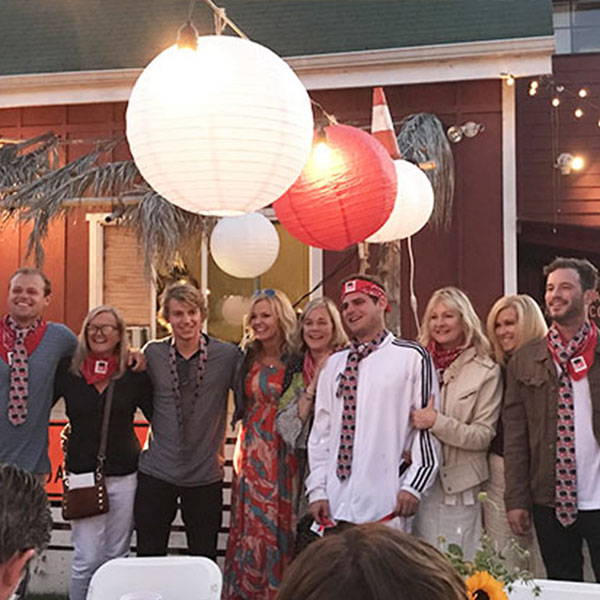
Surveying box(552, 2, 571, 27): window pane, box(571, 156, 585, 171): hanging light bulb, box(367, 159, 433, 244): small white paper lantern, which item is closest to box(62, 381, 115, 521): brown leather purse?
box(367, 159, 433, 244): small white paper lantern

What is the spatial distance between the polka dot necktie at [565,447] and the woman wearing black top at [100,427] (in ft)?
6.10

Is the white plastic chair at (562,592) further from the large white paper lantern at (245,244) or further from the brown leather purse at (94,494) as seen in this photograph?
the large white paper lantern at (245,244)

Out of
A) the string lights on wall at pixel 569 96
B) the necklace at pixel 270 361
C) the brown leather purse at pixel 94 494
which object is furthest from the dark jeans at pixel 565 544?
the string lights on wall at pixel 569 96

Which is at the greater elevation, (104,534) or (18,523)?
(18,523)

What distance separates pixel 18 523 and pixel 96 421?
2.40 m

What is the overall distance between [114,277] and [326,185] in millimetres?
5191

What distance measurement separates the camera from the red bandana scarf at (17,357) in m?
3.66

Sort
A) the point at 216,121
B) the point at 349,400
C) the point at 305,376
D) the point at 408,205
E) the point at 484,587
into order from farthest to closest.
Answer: the point at 408,205
the point at 305,376
the point at 349,400
the point at 216,121
the point at 484,587

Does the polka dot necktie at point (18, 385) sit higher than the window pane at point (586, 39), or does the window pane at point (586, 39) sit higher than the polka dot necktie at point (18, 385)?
the window pane at point (586, 39)

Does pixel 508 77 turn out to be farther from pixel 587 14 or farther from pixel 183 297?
pixel 183 297

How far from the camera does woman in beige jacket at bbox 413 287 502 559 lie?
3.30 meters

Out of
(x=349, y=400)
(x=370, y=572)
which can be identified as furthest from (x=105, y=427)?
(x=370, y=572)

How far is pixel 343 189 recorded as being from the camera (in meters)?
3.26

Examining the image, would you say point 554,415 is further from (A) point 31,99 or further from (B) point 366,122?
(A) point 31,99
